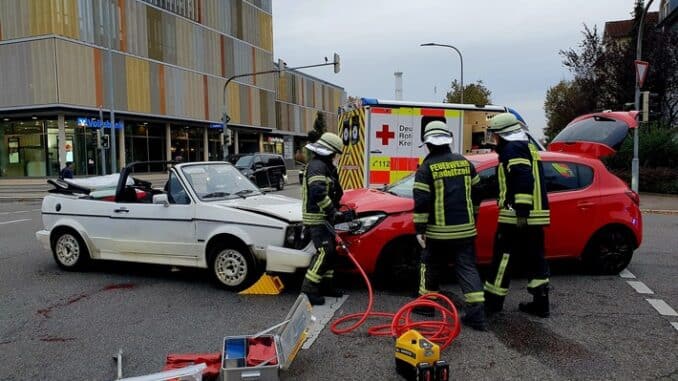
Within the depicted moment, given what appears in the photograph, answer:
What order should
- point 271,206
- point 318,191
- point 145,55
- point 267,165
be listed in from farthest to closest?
point 145,55 < point 267,165 < point 271,206 < point 318,191

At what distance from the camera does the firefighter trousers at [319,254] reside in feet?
17.6

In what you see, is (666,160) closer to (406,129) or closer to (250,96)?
(406,129)

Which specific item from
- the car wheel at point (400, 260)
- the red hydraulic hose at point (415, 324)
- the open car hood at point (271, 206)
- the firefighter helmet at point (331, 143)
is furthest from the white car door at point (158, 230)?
the red hydraulic hose at point (415, 324)

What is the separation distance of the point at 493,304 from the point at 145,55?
36156 millimetres

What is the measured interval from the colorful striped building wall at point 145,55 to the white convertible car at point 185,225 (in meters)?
26.8

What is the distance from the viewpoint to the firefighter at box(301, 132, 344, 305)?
5.30 metres

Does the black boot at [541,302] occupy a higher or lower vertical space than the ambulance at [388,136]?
lower

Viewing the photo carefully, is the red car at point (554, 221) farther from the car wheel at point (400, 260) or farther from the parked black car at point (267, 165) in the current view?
the parked black car at point (267, 165)

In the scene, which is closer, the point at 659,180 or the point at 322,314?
the point at 322,314

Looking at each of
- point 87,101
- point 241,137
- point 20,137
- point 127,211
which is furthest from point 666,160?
point 241,137

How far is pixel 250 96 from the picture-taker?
4897 cm

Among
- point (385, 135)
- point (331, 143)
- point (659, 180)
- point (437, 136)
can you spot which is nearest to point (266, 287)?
point (331, 143)

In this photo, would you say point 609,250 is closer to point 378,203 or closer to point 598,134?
point 378,203

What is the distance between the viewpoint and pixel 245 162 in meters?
23.7
